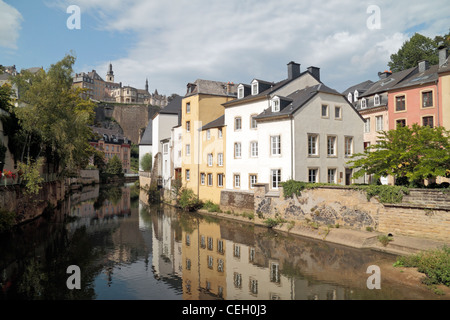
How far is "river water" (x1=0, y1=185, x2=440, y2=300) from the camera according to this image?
11930 mm

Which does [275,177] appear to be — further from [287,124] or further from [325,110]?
[325,110]

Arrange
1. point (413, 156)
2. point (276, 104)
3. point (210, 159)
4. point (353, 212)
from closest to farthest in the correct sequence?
point (413, 156) → point (353, 212) → point (276, 104) → point (210, 159)

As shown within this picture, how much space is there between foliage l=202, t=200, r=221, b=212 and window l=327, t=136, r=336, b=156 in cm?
1105

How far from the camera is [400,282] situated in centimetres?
1220

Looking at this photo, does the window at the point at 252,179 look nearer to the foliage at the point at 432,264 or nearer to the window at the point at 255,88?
the window at the point at 255,88

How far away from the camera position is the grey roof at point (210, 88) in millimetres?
33669

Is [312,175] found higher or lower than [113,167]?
lower

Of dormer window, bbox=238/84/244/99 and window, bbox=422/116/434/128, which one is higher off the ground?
dormer window, bbox=238/84/244/99

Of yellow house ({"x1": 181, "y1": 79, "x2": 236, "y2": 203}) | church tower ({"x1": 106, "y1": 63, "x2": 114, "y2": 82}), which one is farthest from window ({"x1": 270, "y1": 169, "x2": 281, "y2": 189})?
church tower ({"x1": 106, "y1": 63, "x2": 114, "y2": 82})

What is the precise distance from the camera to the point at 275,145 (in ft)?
81.7

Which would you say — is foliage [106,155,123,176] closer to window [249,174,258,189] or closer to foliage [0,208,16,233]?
window [249,174,258,189]


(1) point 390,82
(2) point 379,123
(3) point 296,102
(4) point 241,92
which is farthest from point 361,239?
(1) point 390,82

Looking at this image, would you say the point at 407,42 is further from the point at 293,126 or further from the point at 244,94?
the point at 293,126

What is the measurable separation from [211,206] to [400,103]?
20868 mm
